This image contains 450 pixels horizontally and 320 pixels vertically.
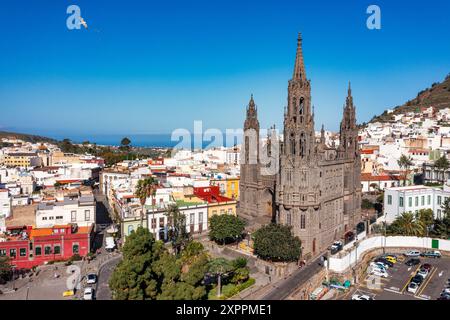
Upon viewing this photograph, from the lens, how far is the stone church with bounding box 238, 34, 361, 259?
45844 mm

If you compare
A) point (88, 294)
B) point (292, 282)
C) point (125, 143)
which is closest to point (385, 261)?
point (292, 282)

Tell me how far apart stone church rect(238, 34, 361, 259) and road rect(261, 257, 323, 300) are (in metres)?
2.66

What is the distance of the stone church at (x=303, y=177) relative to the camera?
150ft

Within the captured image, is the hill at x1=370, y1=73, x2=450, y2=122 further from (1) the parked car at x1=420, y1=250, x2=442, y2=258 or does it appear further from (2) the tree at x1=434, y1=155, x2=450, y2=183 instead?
(1) the parked car at x1=420, y1=250, x2=442, y2=258

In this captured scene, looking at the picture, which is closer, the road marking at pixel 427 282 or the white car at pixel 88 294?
the white car at pixel 88 294

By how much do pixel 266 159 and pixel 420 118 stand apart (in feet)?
368

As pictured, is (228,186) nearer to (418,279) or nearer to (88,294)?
(418,279)

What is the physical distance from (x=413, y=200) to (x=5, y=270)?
166ft

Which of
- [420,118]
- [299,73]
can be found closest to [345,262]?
[299,73]

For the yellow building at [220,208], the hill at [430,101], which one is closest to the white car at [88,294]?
the yellow building at [220,208]

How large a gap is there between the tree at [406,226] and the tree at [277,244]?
15.4 meters

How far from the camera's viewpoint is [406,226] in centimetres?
4912

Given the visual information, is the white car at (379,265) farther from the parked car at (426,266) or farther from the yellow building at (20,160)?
the yellow building at (20,160)

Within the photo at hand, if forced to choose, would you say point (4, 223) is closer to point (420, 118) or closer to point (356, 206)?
point (356, 206)
